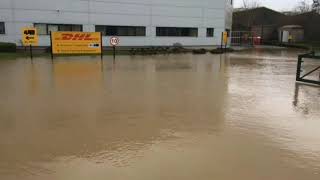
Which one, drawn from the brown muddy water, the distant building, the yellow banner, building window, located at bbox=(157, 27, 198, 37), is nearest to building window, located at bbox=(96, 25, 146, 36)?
building window, located at bbox=(157, 27, 198, 37)

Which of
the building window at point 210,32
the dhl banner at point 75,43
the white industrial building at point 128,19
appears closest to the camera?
the dhl banner at point 75,43

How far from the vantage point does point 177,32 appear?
3991cm

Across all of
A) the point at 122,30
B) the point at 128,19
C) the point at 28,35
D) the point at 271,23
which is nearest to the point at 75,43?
the point at 28,35

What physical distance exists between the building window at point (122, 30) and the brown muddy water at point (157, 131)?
75.8 feet

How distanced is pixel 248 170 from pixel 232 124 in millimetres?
2526

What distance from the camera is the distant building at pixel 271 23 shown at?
173 feet

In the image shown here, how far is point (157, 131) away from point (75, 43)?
65.1ft

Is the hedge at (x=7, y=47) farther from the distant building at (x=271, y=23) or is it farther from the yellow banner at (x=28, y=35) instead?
the distant building at (x=271, y=23)

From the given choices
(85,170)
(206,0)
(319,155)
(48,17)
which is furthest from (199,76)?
(206,0)

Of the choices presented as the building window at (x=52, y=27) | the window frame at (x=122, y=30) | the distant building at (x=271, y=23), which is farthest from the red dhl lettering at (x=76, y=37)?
the distant building at (x=271, y=23)

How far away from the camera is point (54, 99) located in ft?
34.0

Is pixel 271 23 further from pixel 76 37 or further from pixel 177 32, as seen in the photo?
pixel 76 37

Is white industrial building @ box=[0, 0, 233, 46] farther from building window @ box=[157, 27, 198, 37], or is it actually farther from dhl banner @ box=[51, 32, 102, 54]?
dhl banner @ box=[51, 32, 102, 54]

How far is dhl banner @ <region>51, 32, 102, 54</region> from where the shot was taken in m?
25.3
